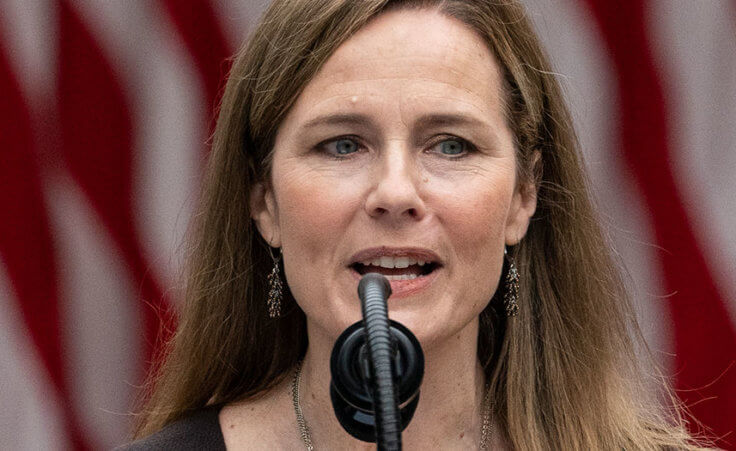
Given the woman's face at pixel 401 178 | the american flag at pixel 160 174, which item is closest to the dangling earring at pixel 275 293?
the woman's face at pixel 401 178

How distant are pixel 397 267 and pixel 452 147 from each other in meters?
0.31

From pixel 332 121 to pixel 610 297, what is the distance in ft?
3.24

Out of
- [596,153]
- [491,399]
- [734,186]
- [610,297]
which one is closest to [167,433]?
[491,399]

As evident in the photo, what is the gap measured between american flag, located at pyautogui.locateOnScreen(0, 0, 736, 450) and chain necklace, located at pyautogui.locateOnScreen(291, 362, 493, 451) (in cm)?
81

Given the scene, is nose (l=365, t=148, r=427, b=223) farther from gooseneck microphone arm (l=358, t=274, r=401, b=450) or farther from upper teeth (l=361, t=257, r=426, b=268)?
gooseneck microphone arm (l=358, t=274, r=401, b=450)

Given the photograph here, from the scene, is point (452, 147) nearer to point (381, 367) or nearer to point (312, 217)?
point (312, 217)

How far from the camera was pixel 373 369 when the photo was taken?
1622 mm

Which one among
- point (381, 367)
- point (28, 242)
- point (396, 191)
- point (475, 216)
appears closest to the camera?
point (381, 367)

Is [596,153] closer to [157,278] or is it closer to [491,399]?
[491,399]

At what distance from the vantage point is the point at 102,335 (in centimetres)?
379

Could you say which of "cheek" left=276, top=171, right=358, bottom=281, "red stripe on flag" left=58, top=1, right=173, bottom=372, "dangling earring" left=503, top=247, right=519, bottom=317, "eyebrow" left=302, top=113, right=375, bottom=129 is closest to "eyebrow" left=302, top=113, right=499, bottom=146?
"eyebrow" left=302, top=113, right=375, bottom=129

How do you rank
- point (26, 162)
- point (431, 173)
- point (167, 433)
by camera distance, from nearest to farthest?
1. point (431, 173)
2. point (167, 433)
3. point (26, 162)

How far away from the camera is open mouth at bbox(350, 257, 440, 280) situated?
2541 mm

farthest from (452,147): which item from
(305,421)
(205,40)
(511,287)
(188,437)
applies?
(205,40)
